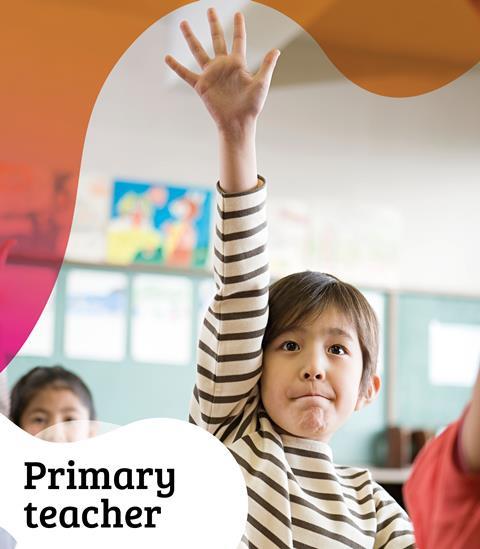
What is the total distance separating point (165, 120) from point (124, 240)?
32 centimetres

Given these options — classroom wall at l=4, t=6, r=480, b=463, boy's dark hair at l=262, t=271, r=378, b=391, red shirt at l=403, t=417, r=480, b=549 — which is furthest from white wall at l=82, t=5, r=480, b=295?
red shirt at l=403, t=417, r=480, b=549

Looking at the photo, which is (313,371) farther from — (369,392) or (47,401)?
(47,401)

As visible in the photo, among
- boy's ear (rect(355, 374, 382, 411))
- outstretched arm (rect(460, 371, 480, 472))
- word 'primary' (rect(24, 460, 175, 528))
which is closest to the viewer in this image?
A: outstretched arm (rect(460, 371, 480, 472))

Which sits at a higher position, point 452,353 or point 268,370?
point 268,370

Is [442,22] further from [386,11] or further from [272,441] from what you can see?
[272,441]

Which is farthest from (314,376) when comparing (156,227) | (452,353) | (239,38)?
(452,353)

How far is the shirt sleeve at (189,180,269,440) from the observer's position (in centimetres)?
56

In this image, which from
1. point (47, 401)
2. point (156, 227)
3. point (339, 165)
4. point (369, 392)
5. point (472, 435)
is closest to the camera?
point (472, 435)

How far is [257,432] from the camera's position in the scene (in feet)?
1.92

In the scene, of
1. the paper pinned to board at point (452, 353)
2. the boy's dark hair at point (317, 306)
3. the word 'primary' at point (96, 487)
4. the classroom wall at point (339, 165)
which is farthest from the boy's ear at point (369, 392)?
the paper pinned to board at point (452, 353)

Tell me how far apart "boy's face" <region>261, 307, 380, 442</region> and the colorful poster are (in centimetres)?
156

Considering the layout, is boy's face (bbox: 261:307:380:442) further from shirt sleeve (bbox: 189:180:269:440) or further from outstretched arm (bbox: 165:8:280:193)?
outstretched arm (bbox: 165:8:280:193)

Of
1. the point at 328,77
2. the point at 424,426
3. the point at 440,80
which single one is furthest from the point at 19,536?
the point at 424,426

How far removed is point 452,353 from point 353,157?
0.61m
